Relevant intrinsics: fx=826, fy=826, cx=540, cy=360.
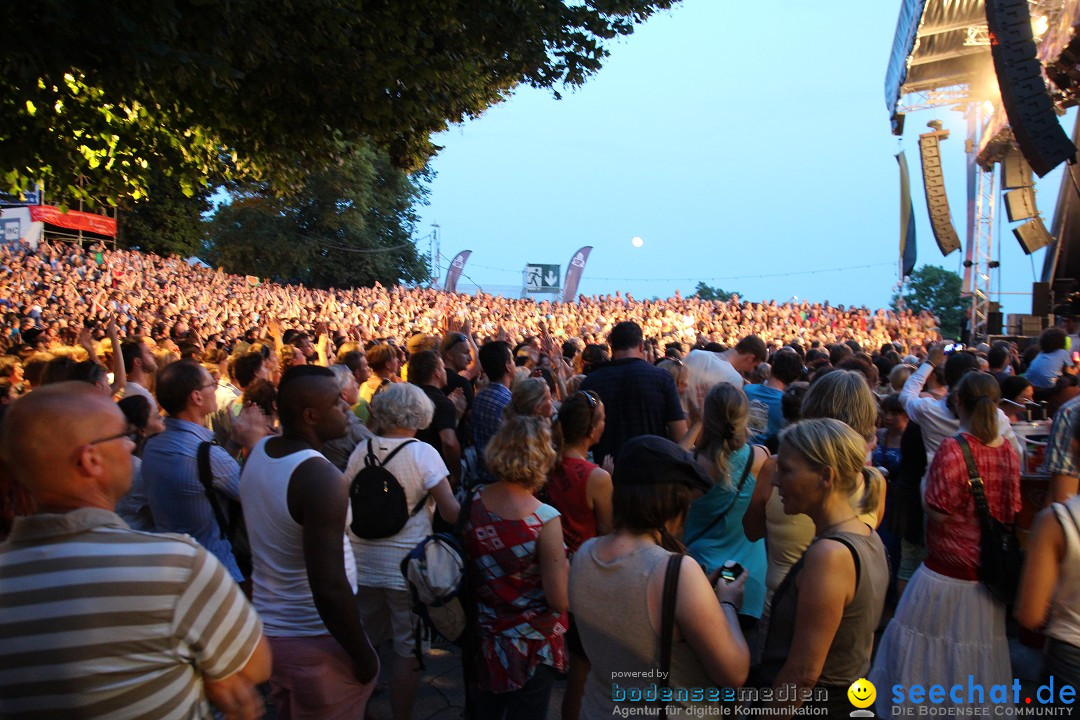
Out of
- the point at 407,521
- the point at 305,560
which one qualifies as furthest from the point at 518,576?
the point at 407,521

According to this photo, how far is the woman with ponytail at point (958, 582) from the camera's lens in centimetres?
345

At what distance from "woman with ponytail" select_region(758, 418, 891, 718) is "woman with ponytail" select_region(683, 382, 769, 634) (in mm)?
1098

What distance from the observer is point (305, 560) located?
2742mm

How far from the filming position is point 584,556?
244 centimetres

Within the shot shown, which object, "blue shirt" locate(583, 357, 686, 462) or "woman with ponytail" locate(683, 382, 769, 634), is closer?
"woman with ponytail" locate(683, 382, 769, 634)

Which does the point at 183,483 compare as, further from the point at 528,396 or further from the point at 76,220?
the point at 76,220

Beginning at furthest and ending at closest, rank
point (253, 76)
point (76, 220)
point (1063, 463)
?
point (76, 220), point (253, 76), point (1063, 463)

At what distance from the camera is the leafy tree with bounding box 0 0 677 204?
16.8 feet

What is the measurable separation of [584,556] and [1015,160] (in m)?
20.7

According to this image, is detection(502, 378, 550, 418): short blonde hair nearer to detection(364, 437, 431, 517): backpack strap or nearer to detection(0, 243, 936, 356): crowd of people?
detection(364, 437, 431, 517): backpack strap

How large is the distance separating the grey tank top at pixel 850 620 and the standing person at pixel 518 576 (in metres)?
0.85

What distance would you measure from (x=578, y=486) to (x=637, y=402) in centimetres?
144

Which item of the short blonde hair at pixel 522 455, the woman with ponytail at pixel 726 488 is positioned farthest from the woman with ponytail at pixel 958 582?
the short blonde hair at pixel 522 455

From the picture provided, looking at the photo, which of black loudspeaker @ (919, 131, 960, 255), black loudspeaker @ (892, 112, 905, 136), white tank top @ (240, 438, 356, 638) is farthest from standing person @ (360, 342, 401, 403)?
black loudspeaker @ (919, 131, 960, 255)
